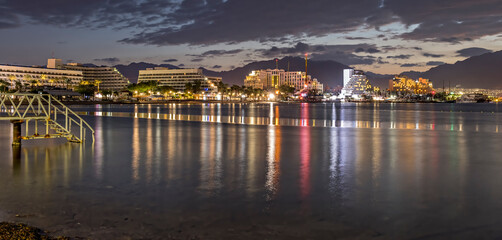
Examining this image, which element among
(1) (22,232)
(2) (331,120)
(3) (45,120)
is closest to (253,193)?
(1) (22,232)

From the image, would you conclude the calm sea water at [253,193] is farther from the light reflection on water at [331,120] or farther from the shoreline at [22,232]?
the light reflection on water at [331,120]

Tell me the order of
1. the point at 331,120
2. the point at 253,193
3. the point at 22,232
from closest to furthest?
1. the point at 22,232
2. the point at 253,193
3. the point at 331,120

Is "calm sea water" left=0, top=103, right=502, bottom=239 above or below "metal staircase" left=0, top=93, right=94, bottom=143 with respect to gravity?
below

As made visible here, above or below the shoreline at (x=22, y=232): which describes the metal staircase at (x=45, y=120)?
above

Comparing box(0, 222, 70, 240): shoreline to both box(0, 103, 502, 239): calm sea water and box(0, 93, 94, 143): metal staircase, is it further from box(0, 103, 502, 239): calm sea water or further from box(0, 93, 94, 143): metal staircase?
box(0, 93, 94, 143): metal staircase

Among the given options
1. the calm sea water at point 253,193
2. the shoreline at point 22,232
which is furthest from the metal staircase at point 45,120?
the shoreline at point 22,232

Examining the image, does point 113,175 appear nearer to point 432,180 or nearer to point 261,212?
point 261,212

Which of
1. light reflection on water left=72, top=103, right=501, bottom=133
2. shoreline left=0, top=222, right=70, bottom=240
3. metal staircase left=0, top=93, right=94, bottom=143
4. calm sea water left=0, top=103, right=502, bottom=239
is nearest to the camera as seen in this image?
shoreline left=0, top=222, right=70, bottom=240

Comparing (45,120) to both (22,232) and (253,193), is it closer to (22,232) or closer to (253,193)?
(253,193)

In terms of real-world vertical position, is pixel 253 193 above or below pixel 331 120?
below

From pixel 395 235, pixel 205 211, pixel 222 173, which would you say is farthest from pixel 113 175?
pixel 395 235

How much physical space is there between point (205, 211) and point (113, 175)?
5.51 metres

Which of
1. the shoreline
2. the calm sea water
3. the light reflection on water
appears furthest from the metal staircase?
the light reflection on water

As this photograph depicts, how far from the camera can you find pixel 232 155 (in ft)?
61.6
